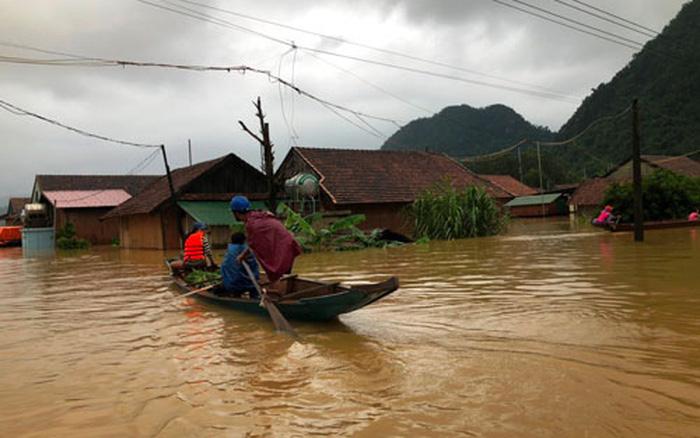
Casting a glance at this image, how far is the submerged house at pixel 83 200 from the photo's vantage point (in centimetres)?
3447

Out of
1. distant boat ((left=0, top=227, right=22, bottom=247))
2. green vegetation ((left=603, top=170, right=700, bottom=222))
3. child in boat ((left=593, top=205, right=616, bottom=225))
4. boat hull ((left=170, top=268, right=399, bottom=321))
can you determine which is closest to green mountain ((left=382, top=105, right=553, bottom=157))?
distant boat ((left=0, top=227, right=22, bottom=247))

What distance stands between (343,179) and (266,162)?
7694 mm

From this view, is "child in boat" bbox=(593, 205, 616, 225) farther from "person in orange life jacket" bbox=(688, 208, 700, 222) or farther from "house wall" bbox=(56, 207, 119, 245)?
"house wall" bbox=(56, 207, 119, 245)

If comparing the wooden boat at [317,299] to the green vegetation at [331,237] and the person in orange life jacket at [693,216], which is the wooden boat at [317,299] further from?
the person in orange life jacket at [693,216]

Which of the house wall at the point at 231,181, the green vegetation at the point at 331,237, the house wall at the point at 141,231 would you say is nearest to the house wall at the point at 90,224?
the house wall at the point at 141,231

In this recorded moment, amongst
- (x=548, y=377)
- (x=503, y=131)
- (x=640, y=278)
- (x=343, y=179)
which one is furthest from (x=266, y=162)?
(x=503, y=131)

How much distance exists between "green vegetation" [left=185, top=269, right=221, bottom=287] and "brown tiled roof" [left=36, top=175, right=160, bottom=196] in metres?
30.4

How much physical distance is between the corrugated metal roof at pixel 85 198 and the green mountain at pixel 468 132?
1595 inches

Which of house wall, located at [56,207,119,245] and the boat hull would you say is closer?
the boat hull

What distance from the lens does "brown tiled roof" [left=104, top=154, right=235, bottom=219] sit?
1002 inches

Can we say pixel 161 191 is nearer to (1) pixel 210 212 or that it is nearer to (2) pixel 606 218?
(1) pixel 210 212

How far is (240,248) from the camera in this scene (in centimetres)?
817

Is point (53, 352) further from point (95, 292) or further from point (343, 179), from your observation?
point (343, 179)

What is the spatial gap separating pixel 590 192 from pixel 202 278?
37.7m
